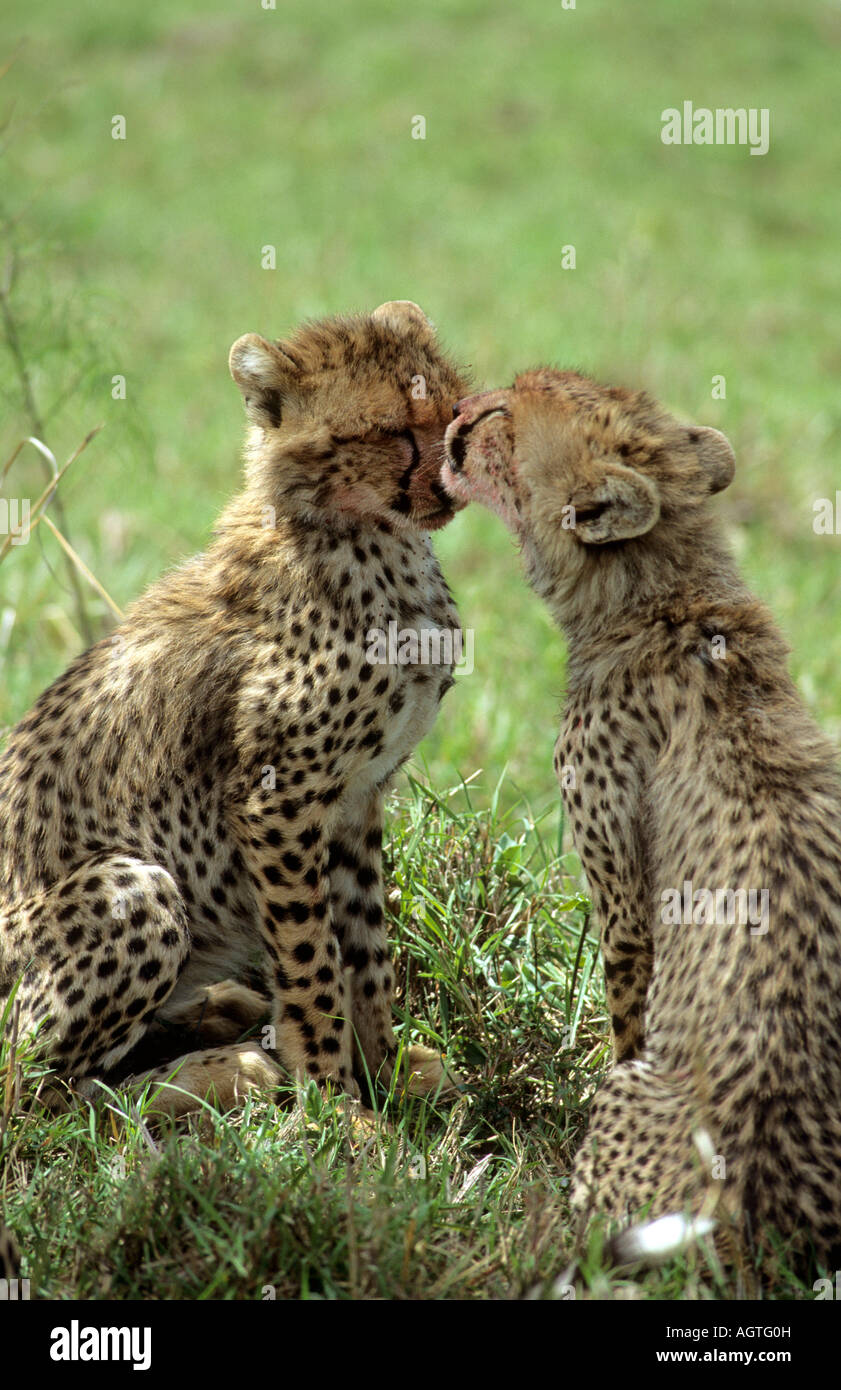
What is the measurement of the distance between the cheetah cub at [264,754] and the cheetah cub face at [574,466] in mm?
173

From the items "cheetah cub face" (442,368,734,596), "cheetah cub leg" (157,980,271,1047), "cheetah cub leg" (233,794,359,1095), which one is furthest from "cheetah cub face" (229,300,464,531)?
"cheetah cub leg" (157,980,271,1047)

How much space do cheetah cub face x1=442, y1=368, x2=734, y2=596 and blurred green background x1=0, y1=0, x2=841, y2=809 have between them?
1.84 m

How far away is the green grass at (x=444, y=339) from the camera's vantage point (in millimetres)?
2727

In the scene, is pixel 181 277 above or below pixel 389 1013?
above

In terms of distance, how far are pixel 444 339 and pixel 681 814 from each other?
1715 mm

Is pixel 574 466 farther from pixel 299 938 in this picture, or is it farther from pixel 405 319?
pixel 299 938

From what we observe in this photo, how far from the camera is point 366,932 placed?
360 cm

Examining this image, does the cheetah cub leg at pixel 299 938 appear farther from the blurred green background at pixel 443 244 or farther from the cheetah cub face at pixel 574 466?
the blurred green background at pixel 443 244

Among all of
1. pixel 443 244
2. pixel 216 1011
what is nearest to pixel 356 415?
pixel 216 1011

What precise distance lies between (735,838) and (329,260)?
31.6 feet

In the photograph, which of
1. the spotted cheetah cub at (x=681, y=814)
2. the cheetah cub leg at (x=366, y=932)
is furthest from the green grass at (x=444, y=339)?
the spotted cheetah cub at (x=681, y=814)

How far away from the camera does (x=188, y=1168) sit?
2713mm

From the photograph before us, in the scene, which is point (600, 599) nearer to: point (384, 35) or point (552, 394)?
point (552, 394)
